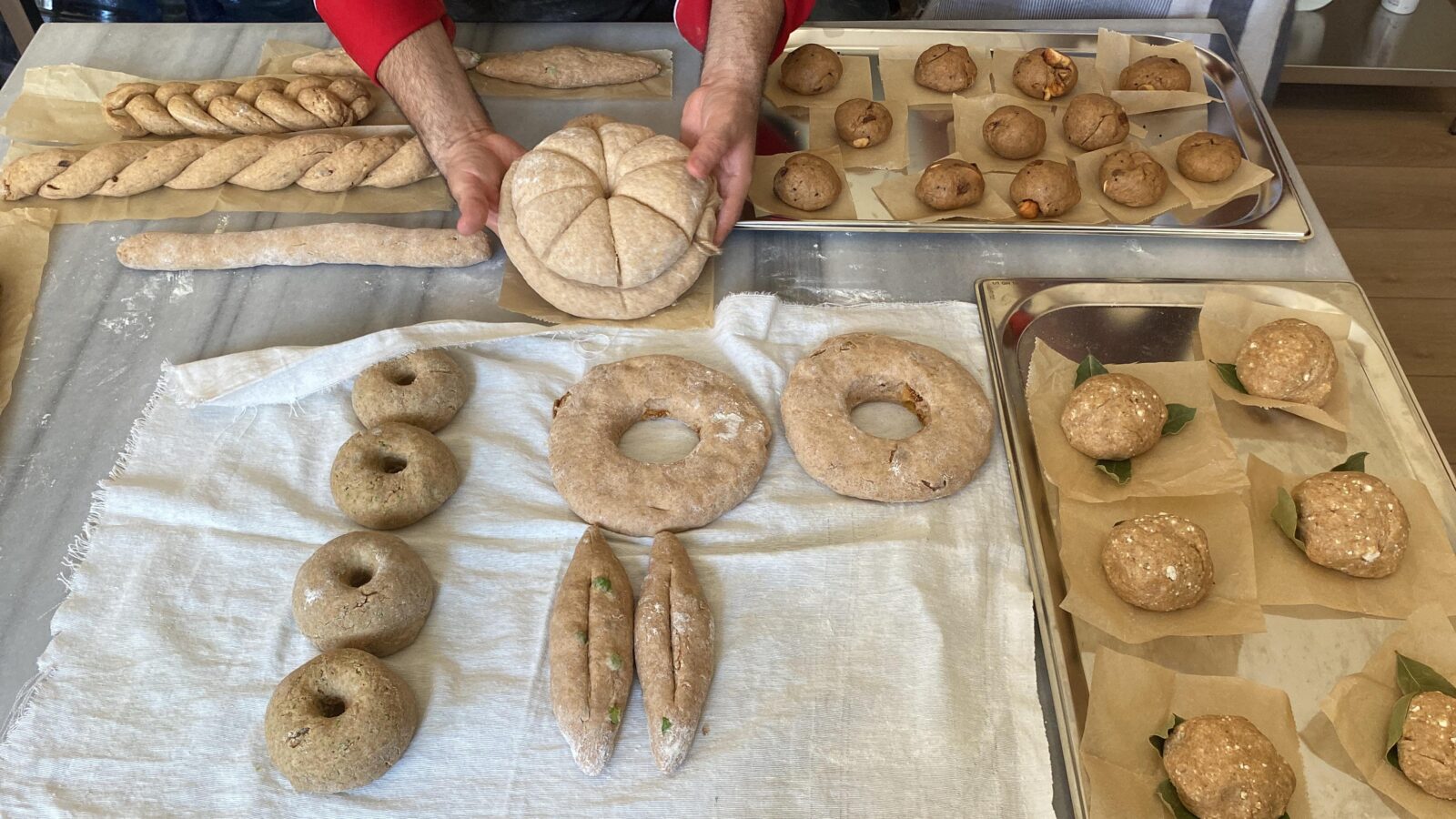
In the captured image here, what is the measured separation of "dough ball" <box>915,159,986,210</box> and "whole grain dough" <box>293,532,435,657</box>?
1736mm

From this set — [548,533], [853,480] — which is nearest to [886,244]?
[853,480]

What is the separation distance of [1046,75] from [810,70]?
78cm

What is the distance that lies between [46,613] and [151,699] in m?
0.36

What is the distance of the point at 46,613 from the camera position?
191cm

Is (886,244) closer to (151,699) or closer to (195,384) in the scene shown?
(195,384)

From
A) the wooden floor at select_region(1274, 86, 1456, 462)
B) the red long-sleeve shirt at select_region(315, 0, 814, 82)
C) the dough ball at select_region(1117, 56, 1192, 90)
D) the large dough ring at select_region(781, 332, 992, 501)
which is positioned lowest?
the wooden floor at select_region(1274, 86, 1456, 462)

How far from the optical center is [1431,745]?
1.63m

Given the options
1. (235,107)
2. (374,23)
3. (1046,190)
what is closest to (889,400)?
(1046,190)

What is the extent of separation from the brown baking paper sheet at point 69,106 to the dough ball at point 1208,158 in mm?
2470

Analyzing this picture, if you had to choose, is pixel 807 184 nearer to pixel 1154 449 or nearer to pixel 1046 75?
pixel 1046 75

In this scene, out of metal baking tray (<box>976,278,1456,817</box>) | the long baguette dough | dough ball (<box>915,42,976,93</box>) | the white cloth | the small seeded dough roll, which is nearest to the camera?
the white cloth

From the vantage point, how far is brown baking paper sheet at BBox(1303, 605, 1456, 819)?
1.66 metres

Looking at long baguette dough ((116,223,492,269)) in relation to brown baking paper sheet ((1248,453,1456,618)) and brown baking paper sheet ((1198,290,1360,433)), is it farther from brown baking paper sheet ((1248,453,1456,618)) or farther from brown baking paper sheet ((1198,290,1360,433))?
brown baking paper sheet ((1248,453,1456,618))

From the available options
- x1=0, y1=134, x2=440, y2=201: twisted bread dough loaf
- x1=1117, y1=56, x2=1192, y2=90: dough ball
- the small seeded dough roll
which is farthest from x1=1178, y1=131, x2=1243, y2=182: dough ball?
x1=0, y1=134, x2=440, y2=201: twisted bread dough loaf
